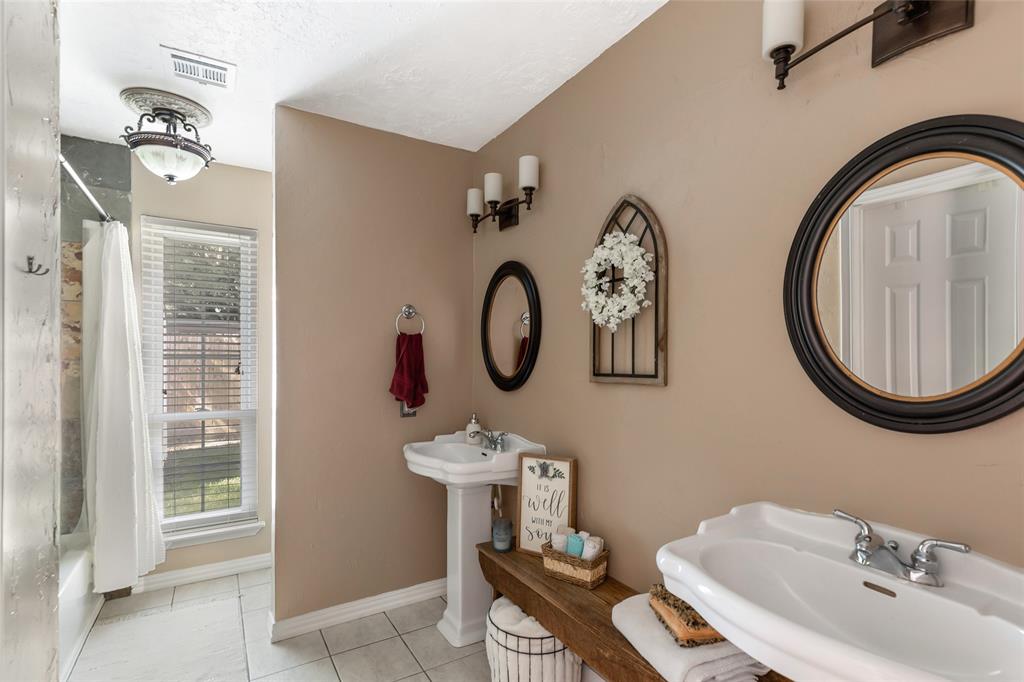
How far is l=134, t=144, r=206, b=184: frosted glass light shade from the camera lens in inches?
94.0

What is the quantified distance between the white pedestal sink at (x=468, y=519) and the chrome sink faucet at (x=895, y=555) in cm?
139

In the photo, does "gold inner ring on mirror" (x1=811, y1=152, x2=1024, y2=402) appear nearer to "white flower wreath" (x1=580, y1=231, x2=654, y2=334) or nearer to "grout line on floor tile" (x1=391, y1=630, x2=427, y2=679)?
"white flower wreath" (x1=580, y1=231, x2=654, y2=334)

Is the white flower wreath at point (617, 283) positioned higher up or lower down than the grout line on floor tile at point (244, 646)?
higher up

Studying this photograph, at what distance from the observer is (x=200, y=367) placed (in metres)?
3.15

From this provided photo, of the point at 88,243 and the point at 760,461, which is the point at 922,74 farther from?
the point at 88,243

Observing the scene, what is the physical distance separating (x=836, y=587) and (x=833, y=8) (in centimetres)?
142

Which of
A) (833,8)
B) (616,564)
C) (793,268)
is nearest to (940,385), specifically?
(793,268)

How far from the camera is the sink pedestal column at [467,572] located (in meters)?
2.46

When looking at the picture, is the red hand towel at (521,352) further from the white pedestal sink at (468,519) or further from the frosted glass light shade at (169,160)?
the frosted glass light shade at (169,160)

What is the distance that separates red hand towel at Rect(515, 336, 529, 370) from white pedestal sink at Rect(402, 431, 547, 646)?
0.38m

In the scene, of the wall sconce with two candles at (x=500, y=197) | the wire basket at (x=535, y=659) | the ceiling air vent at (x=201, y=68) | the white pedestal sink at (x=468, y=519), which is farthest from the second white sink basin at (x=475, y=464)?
the ceiling air vent at (x=201, y=68)

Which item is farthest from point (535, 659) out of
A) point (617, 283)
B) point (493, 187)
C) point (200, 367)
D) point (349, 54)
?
point (200, 367)

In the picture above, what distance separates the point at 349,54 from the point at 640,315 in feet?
5.27

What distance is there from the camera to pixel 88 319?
2.61 metres
